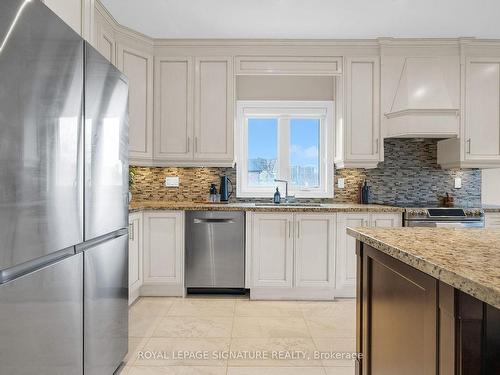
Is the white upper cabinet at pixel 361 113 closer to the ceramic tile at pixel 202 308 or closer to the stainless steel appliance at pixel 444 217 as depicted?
the stainless steel appliance at pixel 444 217

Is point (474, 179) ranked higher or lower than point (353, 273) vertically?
higher

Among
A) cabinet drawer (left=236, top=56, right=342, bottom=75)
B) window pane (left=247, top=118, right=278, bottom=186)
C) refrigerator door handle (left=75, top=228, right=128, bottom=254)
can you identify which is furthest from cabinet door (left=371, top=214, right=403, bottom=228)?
refrigerator door handle (left=75, top=228, right=128, bottom=254)

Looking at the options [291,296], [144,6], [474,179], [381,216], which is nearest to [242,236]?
[291,296]

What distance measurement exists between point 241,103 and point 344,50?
3.92 feet

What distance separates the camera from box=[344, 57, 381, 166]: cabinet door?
344 cm

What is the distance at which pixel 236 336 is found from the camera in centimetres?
240

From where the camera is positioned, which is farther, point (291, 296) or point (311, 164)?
point (311, 164)

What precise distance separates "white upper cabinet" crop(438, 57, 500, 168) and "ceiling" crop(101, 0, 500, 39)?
13.2 inches

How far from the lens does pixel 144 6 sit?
2.84 meters

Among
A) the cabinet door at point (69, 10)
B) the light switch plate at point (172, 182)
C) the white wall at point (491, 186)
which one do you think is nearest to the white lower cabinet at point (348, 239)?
the white wall at point (491, 186)

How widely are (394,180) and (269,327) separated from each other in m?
2.17

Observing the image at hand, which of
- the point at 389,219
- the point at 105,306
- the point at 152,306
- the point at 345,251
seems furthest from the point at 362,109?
the point at 105,306

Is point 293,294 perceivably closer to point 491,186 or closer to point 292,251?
point 292,251

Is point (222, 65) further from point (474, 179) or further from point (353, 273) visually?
point (474, 179)
